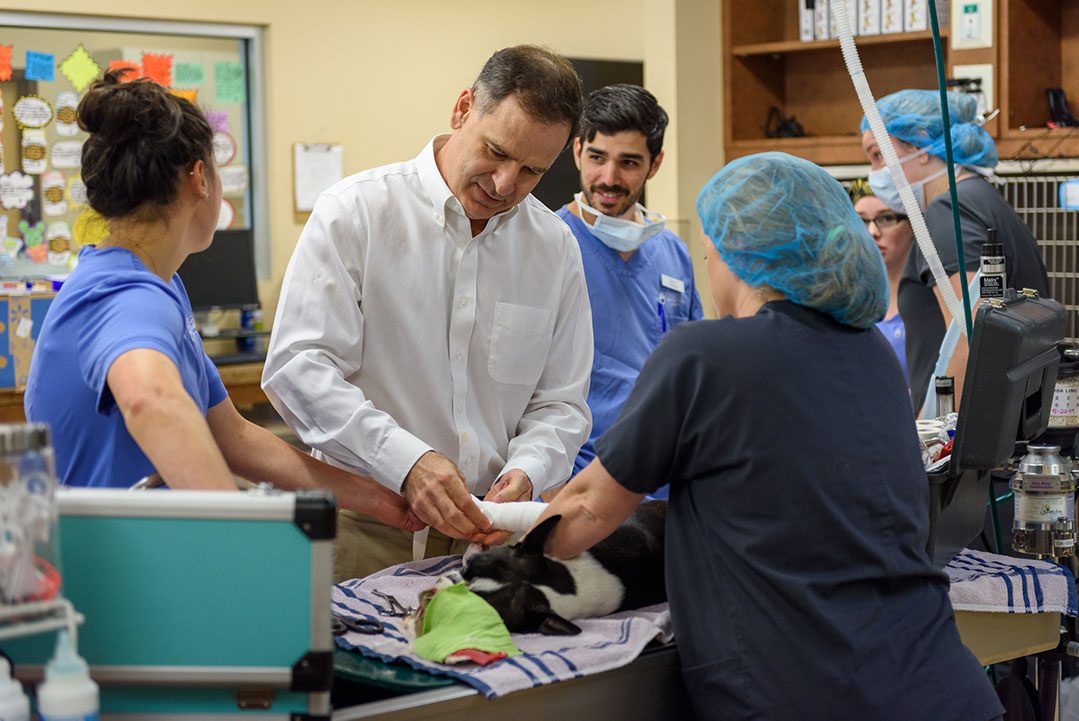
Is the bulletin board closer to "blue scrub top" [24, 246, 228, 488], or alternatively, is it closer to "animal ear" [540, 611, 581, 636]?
"blue scrub top" [24, 246, 228, 488]

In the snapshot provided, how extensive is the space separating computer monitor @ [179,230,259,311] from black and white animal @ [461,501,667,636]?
3851 millimetres

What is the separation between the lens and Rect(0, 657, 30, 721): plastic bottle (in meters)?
1.14

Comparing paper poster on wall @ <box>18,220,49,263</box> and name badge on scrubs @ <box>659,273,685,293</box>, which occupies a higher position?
paper poster on wall @ <box>18,220,49,263</box>

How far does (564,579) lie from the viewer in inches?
69.2

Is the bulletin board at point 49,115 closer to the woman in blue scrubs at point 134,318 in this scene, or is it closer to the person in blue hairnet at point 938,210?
the person in blue hairnet at point 938,210

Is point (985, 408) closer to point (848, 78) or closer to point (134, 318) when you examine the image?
point (134, 318)

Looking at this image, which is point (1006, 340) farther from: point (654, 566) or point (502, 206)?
point (502, 206)

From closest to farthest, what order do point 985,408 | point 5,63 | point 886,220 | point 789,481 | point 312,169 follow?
point 789,481 → point 985,408 → point 886,220 → point 5,63 → point 312,169

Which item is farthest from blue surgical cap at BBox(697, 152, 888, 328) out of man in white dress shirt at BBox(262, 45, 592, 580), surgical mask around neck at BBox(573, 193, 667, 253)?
surgical mask around neck at BBox(573, 193, 667, 253)

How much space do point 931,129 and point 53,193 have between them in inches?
142

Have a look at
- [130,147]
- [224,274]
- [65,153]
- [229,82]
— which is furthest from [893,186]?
[65,153]

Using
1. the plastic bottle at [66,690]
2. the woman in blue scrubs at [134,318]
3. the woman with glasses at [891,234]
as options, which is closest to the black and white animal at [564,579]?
the woman in blue scrubs at [134,318]

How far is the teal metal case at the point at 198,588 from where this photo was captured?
127 centimetres

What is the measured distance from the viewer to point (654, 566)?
1843mm
